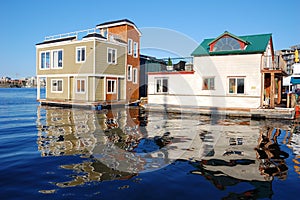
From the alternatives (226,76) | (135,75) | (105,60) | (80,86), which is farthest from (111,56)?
(226,76)

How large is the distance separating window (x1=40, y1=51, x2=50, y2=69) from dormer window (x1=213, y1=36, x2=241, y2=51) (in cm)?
1891

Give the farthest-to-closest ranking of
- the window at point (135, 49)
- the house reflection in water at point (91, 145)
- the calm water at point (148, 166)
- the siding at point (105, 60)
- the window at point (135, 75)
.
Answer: the window at point (135, 75) → the window at point (135, 49) → the siding at point (105, 60) → the house reflection in water at point (91, 145) → the calm water at point (148, 166)

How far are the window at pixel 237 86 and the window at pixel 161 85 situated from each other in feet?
19.1

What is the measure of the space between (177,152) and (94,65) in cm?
1732

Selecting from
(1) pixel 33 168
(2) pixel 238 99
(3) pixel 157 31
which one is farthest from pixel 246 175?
(3) pixel 157 31

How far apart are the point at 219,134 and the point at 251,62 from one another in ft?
30.8

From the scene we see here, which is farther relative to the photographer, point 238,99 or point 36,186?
point 238,99

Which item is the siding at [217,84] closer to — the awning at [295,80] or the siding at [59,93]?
the awning at [295,80]

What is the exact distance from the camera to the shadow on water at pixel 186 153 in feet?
18.7

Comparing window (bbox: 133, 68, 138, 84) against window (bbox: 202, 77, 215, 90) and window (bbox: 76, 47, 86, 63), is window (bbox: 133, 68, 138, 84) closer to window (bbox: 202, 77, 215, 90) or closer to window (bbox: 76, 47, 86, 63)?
window (bbox: 76, 47, 86, 63)

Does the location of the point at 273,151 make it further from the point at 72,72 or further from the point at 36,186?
the point at 72,72

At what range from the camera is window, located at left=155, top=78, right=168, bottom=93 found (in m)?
22.4

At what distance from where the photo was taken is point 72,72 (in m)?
25.5

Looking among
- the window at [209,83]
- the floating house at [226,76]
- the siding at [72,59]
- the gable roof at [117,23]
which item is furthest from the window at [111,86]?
the window at [209,83]
